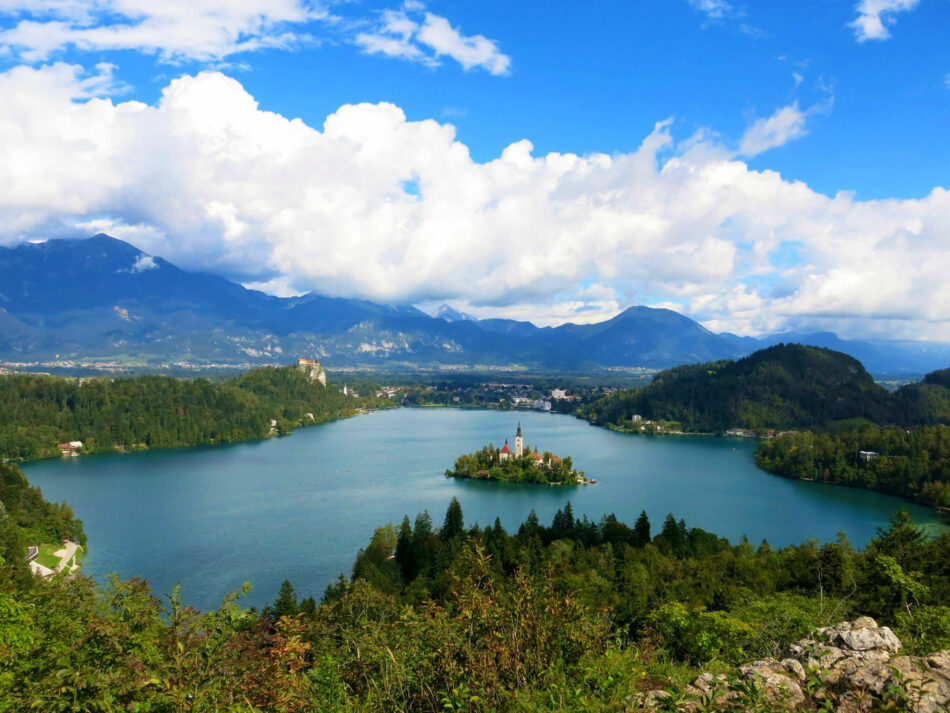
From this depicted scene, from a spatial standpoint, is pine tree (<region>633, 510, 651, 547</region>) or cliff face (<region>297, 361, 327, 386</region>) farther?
cliff face (<region>297, 361, 327, 386</region>)

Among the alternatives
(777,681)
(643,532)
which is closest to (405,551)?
(643,532)

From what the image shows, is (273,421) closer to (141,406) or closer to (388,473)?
(141,406)

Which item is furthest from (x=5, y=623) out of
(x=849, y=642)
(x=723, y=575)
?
(x=723, y=575)

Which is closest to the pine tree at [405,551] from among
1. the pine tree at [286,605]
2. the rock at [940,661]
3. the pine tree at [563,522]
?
the pine tree at [286,605]

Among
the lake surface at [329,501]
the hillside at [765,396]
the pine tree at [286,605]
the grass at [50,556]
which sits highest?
the hillside at [765,396]

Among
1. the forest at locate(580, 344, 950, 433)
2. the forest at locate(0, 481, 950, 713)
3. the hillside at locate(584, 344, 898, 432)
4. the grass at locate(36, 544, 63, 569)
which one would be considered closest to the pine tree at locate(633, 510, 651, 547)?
the forest at locate(0, 481, 950, 713)

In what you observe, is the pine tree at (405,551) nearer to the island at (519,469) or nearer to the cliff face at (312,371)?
the island at (519,469)

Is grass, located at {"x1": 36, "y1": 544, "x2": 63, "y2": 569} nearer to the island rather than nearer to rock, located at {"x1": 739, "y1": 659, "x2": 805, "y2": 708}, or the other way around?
rock, located at {"x1": 739, "y1": 659, "x2": 805, "y2": 708}
